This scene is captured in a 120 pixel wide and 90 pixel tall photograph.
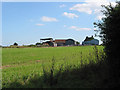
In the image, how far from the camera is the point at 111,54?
4.05 metres

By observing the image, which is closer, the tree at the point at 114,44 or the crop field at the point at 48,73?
the tree at the point at 114,44

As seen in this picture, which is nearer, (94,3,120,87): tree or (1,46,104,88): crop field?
(94,3,120,87): tree

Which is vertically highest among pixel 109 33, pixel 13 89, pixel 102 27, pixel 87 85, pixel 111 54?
pixel 102 27

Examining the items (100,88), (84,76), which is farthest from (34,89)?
(100,88)

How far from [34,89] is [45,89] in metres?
0.50

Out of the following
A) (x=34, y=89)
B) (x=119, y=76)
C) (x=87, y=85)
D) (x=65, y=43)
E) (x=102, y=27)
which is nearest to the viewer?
(x=119, y=76)

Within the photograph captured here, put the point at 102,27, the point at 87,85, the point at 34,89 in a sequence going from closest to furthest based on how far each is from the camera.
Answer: the point at 87,85 → the point at 34,89 → the point at 102,27

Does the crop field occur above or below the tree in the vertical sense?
below

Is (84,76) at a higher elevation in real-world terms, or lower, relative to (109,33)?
lower

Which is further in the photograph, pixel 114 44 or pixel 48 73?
pixel 48 73

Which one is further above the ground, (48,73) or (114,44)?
(114,44)

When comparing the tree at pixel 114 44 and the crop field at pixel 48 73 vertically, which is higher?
the tree at pixel 114 44

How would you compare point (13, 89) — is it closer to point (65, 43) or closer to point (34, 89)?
point (34, 89)

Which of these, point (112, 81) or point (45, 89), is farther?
point (45, 89)
